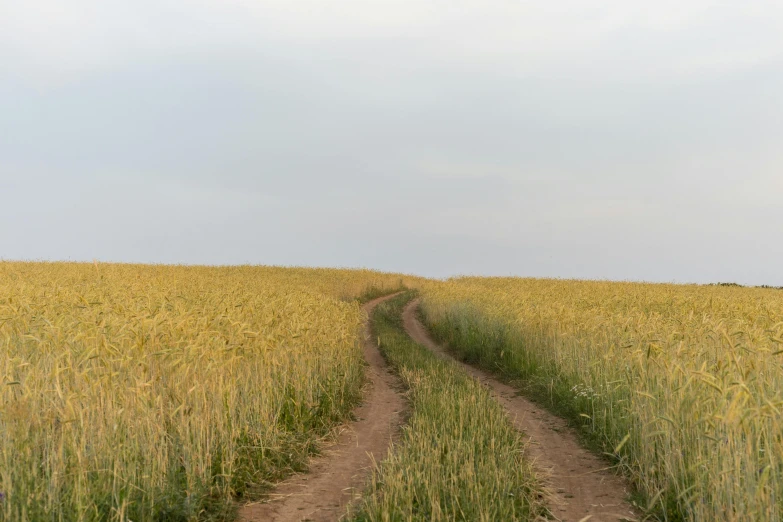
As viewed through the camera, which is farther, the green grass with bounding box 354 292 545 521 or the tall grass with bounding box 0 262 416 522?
the green grass with bounding box 354 292 545 521

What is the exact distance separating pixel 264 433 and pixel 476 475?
2976 millimetres

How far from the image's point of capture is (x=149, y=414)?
5660 millimetres

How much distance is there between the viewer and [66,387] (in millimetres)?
5617

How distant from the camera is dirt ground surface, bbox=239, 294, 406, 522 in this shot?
5.59 meters

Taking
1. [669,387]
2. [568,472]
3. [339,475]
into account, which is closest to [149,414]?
[339,475]

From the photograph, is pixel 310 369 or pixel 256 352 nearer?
pixel 256 352

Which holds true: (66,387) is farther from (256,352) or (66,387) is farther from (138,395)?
(256,352)

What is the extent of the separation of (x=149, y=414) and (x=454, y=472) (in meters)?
3.37

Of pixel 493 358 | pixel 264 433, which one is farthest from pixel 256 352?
pixel 493 358

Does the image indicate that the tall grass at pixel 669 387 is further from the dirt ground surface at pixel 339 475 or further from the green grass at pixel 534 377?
the dirt ground surface at pixel 339 475

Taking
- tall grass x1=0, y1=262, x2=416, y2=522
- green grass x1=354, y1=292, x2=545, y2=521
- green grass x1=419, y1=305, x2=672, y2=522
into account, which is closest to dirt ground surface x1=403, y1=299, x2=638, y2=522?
green grass x1=419, y1=305, x2=672, y2=522

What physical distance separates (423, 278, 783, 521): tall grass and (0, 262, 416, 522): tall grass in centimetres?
424

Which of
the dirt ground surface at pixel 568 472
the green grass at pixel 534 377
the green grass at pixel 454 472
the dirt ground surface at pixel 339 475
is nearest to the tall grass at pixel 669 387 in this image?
the green grass at pixel 534 377

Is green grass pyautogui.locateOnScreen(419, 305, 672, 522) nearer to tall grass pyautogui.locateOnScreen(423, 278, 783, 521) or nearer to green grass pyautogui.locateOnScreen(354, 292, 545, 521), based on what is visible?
tall grass pyautogui.locateOnScreen(423, 278, 783, 521)
